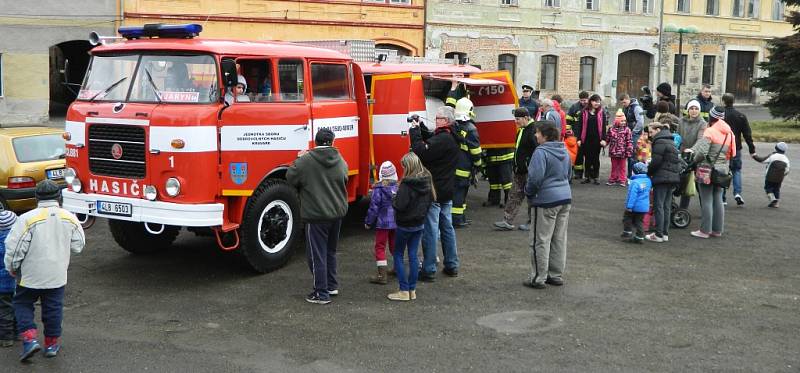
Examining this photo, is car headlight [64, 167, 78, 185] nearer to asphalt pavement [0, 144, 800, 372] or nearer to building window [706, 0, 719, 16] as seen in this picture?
asphalt pavement [0, 144, 800, 372]

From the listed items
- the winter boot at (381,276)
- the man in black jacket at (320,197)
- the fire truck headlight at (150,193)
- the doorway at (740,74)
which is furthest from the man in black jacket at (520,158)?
the doorway at (740,74)

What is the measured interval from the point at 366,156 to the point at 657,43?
32414 millimetres

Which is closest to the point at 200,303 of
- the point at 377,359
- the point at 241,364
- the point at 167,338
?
the point at 167,338

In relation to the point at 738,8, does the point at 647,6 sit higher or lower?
lower

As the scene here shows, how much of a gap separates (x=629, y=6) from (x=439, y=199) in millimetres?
Answer: 32678

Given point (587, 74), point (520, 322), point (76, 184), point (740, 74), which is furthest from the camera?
point (740, 74)

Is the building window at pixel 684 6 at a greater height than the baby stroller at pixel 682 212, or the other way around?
the building window at pixel 684 6

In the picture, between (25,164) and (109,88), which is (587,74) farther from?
(109,88)

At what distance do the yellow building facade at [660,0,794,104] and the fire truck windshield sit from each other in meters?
34.3

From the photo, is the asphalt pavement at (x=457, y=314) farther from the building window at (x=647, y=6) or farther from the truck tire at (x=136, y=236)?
the building window at (x=647, y=6)

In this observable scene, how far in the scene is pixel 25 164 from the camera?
11.5m

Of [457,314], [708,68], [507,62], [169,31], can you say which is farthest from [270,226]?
[708,68]

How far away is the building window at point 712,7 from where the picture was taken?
41969 millimetres

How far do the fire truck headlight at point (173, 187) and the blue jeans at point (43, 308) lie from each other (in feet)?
6.33
